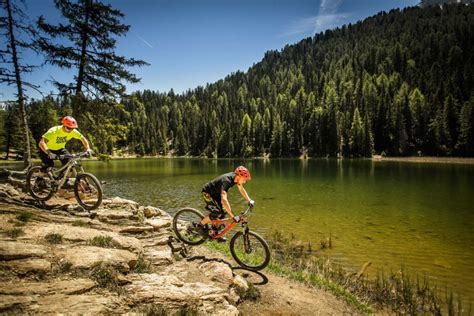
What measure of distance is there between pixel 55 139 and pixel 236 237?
764 cm

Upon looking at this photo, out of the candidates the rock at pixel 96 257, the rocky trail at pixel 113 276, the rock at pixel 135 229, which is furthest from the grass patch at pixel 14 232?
the rock at pixel 135 229

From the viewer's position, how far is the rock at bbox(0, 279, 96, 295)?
4938 millimetres

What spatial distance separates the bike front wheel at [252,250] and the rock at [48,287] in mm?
4865

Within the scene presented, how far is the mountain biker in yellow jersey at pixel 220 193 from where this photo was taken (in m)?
9.10

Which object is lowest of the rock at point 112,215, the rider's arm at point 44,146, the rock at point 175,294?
the rock at point 175,294

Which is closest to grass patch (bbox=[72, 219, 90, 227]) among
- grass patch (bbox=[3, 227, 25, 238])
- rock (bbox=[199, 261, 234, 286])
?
grass patch (bbox=[3, 227, 25, 238])

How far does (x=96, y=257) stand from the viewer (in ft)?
21.6

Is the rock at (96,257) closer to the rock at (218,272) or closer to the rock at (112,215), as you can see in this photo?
the rock at (218,272)

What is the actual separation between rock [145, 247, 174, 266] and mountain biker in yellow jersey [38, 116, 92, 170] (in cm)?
483

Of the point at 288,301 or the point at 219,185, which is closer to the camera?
the point at 288,301

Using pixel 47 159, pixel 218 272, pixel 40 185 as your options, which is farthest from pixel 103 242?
pixel 40 185

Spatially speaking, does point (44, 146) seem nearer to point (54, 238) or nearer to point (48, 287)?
point (54, 238)

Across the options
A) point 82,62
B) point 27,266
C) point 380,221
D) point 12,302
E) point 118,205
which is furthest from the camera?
point 380,221

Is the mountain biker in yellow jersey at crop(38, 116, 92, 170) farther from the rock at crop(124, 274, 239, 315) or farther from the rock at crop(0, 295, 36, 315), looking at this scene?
the rock at crop(0, 295, 36, 315)
